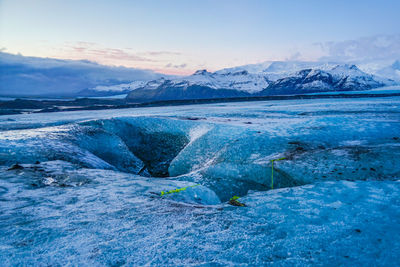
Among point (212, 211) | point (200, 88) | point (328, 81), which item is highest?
point (200, 88)

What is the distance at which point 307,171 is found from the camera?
4648mm

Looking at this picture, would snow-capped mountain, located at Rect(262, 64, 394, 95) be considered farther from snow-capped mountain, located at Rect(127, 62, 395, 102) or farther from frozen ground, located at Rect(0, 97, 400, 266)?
frozen ground, located at Rect(0, 97, 400, 266)

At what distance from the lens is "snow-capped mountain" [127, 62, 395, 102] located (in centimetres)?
13525

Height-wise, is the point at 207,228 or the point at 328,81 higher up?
the point at 328,81

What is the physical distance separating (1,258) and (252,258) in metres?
2.05

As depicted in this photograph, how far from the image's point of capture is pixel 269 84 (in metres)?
171

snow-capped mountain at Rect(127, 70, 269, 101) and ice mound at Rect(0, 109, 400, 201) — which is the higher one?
snow-capped mountain at Rect(127, 70, 269, 101)

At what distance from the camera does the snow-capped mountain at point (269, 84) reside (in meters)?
135

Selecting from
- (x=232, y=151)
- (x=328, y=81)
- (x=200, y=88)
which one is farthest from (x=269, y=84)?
(x=232, y=151)

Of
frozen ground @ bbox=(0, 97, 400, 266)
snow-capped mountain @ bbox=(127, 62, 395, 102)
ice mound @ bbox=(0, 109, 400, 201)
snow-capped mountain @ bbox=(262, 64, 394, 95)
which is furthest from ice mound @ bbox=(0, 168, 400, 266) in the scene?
snow-capped mountain @ bbox=(262, 64, 394, 95)

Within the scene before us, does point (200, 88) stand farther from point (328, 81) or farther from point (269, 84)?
point (328, 81)

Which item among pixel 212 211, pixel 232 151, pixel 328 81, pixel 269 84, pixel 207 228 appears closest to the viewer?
pixel 207 228

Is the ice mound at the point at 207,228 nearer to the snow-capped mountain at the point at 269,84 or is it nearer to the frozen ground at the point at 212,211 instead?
the frozen ground at the point at 212,211

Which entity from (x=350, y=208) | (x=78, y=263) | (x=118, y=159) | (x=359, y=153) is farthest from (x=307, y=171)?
(x=118, y=159)
